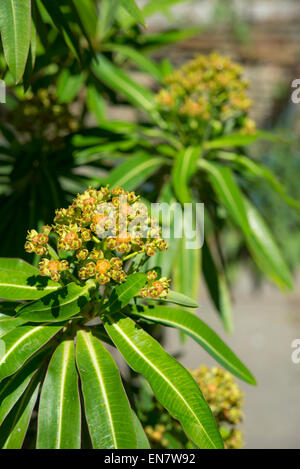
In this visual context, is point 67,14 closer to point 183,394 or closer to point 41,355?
point 41,355

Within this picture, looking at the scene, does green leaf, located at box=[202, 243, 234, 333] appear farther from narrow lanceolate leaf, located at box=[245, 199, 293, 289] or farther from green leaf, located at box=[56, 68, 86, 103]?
green leaf, located at box=[56, 68, 86, 103]

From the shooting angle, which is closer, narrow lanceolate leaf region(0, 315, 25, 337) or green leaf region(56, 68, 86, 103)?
narrow lanceolate leaf region(0, 315, 25, 337)

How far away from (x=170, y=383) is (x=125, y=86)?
115 cm

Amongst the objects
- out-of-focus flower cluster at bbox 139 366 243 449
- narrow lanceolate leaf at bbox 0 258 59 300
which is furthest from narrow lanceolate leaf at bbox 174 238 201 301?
narrow lanceolate leaf at bbox 0 258 59 300

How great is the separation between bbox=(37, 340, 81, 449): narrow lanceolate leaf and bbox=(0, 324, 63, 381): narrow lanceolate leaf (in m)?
0.05

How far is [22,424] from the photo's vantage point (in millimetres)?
882

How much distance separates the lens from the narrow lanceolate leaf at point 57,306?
32.3 inches

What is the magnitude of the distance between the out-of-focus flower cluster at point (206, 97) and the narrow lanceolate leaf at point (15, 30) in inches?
26.8

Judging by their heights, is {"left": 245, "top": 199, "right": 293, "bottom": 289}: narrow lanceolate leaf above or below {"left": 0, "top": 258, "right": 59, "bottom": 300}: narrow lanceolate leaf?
above

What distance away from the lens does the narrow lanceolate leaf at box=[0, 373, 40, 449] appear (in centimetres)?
86

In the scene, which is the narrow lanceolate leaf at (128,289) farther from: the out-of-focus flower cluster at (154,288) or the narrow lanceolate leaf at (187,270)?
the narrow lanceolate leaf at (187,270)

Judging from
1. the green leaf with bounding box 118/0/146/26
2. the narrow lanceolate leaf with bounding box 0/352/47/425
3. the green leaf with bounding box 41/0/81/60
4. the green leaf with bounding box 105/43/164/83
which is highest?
the green leaf with bounding box 105/43/164/83

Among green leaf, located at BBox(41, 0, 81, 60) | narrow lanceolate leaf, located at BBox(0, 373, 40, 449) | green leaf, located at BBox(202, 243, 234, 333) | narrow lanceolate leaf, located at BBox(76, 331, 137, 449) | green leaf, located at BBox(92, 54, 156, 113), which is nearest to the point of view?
narrow lanceolate leaf, located at BBox(76, 331, 137, 449)
